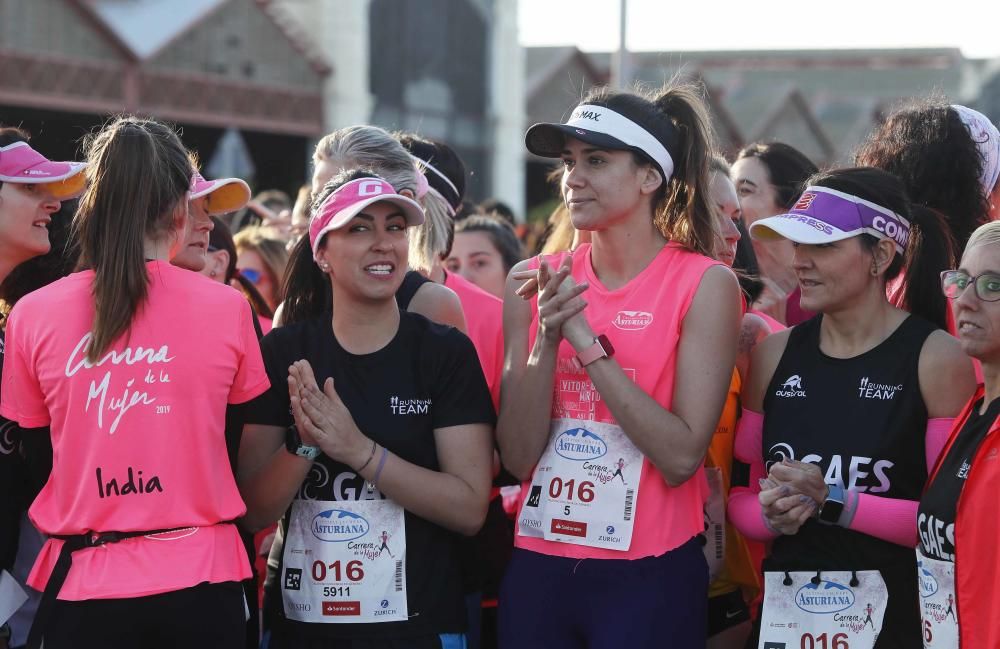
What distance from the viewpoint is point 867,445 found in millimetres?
3293

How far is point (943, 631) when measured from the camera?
2988mm

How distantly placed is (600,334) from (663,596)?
74 centimetres

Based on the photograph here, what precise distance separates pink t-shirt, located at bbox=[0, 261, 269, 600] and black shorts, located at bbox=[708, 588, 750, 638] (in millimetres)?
1568

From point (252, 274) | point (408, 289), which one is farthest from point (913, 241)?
point (252, 274)

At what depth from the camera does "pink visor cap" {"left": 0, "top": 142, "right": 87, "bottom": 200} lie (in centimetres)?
361

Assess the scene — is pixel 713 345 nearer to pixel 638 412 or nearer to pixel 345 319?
pixel 638 412

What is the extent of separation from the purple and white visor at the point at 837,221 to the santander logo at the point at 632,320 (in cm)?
45

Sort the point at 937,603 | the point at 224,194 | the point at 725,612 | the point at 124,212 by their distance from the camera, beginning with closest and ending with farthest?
the point at 937,603
the point at 124,212
the point at 725,612
the point at 224,194

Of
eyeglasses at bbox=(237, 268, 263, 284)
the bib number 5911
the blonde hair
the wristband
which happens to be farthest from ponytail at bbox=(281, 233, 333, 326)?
eyeglasses at bbox=(237, 268, 263, 284)

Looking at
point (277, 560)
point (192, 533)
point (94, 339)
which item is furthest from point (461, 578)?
point (94, 339)

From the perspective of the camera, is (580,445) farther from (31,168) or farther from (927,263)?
(31,168)

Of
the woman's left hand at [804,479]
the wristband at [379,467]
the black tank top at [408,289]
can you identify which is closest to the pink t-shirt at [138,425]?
the wristband at [379,467]

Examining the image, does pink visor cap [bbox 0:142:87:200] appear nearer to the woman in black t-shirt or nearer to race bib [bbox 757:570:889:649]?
the woman in black t-shirt

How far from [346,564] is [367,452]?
1.08 feet
